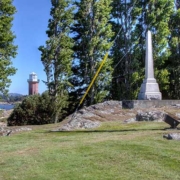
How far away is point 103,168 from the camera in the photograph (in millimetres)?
5535

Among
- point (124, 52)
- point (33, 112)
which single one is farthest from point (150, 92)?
point (124, 52)

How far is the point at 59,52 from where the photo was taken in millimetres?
21609

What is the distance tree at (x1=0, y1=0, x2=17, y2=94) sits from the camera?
17233 mm

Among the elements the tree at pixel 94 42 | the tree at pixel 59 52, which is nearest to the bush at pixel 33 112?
the tree at pixel 59 52

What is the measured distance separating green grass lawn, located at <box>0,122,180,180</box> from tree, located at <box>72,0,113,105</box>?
52.4ft

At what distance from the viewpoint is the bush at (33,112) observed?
62.0ft

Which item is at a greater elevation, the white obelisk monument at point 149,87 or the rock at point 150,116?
the white obelisk monument at point 149,87

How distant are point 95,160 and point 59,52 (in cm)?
1620

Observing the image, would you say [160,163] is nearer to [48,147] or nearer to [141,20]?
[48,147]

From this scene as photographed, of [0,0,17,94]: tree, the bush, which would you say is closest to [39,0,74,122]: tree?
the bush

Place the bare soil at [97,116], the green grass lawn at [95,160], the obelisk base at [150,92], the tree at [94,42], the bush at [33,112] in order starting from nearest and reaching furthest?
the green grass lawn at [95,160], the bare soil at [97,116], the obelisk base at [150,92], the bush at [33,112], the tree at [94,42]

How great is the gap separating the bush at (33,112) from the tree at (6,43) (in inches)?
69.5

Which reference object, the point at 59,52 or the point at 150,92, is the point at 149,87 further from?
the point at 59,52

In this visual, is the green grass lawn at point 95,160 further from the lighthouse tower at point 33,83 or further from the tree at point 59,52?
the lighthouse tower at point 33,83
